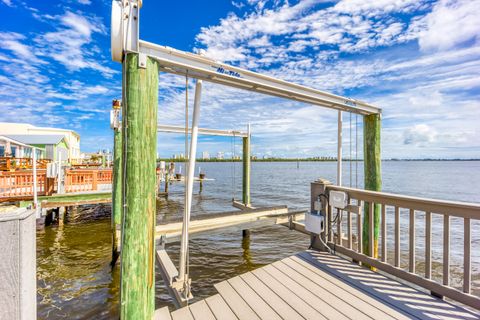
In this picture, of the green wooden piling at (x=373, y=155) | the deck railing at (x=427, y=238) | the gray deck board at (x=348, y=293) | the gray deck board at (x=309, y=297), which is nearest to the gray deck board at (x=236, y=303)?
the gray deck board at (x=309, y=297)

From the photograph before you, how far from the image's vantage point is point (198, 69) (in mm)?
3150

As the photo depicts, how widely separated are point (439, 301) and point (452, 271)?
6463mm

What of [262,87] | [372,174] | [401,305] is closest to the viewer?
[401,305]

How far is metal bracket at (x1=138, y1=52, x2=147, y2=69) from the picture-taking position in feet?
8.33

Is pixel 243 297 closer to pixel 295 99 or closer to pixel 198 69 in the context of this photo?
pixel 198 69

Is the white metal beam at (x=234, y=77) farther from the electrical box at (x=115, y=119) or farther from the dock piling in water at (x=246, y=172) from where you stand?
the dock piling in water at (x=246, y=172)

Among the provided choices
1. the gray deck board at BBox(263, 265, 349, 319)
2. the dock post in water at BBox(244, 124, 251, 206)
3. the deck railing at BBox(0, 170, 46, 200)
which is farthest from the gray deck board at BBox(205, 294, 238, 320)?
the deck railing at BBox(0, 170, 46, 200)

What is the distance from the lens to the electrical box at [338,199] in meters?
4.02

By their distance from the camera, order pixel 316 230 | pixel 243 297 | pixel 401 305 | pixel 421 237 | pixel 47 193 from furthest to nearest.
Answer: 1. pixel 421 237
2. pixel 47 193
3. pixel 316 230
4. pixel 243 297
5. pixel 401 305

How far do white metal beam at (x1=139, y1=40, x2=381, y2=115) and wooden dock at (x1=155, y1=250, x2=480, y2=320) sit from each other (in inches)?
115

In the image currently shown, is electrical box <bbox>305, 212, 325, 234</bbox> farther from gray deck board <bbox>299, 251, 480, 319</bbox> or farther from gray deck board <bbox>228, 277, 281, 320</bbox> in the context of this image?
gray deck board <bbox>228, 277, 281, 320</bbox>

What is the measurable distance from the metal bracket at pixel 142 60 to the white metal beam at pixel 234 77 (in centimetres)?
10

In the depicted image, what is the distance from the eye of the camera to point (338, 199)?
411cm

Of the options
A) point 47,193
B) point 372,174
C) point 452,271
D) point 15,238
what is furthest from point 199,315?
point 47,193
